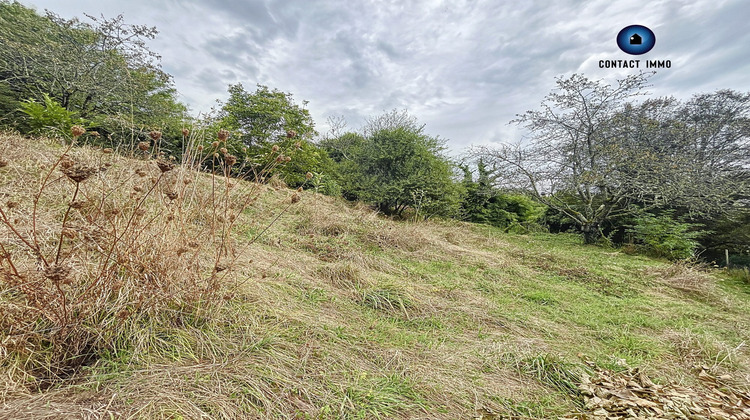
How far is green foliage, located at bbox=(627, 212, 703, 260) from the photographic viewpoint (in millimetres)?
5918

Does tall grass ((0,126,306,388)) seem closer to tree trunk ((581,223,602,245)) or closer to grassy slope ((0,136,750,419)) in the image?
grassy slope ((0,136,750,419))

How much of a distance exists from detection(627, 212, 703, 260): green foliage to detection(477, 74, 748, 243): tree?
0.47 metres

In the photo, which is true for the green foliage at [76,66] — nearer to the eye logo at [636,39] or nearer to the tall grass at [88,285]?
the tall grass at [88,285]

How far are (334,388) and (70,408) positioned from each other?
2.99ft

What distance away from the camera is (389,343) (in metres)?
1.69

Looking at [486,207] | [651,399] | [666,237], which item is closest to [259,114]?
[486,207]

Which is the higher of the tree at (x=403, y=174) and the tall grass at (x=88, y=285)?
the tree at (x=403, y=174)

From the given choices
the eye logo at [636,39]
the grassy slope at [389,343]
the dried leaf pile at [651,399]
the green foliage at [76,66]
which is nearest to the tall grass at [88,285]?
the grassy slope at [389,343]

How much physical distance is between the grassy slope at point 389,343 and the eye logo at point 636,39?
14.1 ft

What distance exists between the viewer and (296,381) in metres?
1.23

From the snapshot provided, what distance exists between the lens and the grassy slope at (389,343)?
109cm

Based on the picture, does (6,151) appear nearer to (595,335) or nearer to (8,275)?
(8,275)

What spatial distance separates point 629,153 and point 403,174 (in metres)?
5.65

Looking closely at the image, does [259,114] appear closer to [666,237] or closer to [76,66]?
[76,66]
